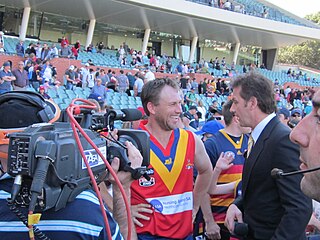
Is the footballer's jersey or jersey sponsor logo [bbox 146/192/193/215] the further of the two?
the footballer's jersey

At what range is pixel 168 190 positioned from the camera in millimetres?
2672

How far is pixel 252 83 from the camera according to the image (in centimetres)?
263

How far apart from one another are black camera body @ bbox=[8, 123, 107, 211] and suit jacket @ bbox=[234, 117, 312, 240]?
1.29 metres

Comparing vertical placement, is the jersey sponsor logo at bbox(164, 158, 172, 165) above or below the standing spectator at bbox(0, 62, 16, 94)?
above

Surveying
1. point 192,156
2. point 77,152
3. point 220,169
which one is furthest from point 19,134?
point 220,169

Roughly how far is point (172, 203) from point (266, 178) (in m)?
0.67

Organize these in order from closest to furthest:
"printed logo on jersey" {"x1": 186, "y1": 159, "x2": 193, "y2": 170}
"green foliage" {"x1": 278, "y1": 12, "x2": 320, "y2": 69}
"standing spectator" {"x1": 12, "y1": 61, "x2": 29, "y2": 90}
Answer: "printed logo on jersey" {"x1": 186, "y1": 159, "x2": 193, "y2": 170}, "standing spectator" {"x1": 12, "y1": 61, "x2": 29, "y2": 90}, "green foliage" {"x1": 278, "y1": 12, "x2": 320, "y2": 69}

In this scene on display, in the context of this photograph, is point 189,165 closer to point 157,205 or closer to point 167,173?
point 167,173

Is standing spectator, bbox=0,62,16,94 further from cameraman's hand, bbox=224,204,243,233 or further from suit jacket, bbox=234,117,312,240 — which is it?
suit jacket, bbox=234,117,312,240

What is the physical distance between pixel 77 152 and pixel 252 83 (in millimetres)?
1637

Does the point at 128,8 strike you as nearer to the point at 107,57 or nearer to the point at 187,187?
the point at 107,57

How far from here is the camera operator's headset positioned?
1501 millimetres

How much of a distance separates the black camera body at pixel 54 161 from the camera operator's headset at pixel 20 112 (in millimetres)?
212

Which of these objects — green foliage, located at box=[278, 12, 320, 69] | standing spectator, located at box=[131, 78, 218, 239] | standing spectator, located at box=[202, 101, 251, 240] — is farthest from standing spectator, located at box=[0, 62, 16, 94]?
green foliage, located at box=[278, 12, 320, 69]
